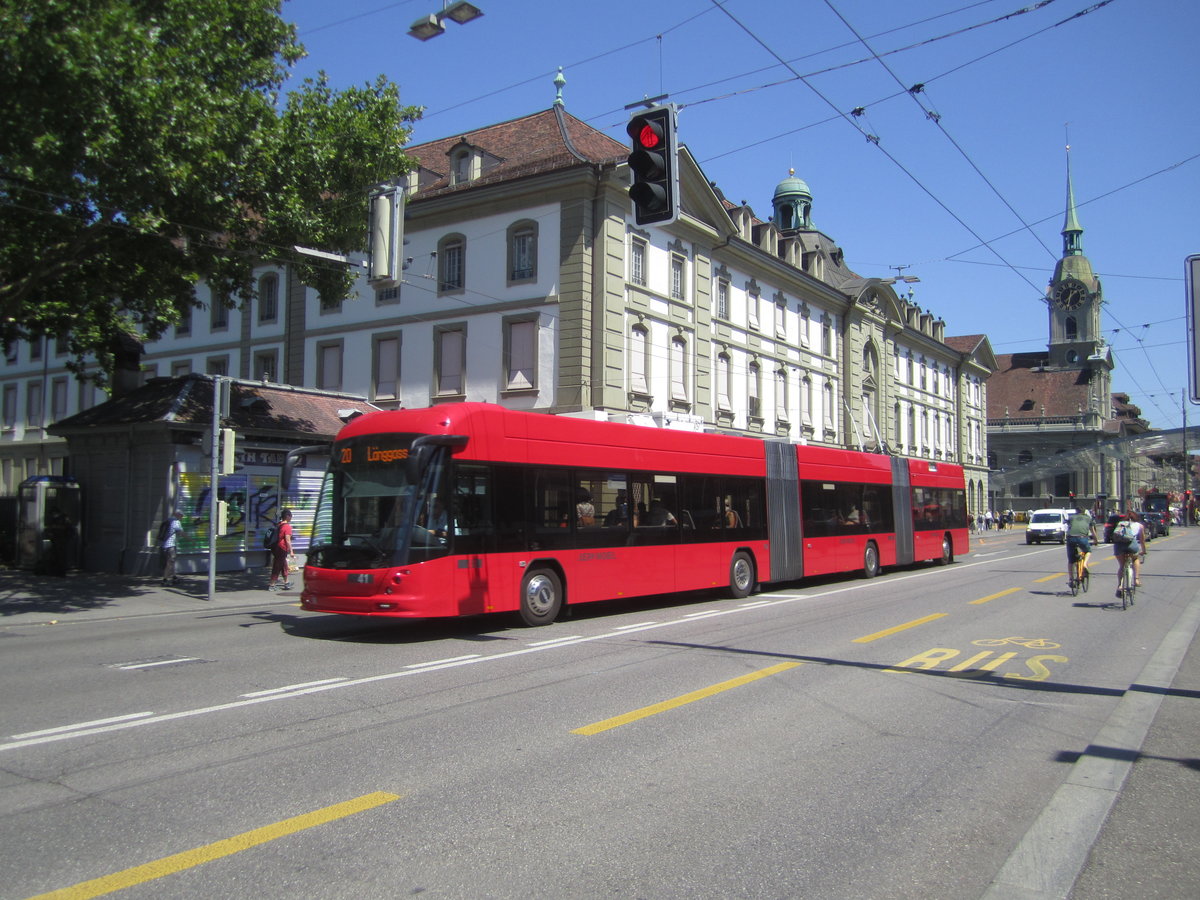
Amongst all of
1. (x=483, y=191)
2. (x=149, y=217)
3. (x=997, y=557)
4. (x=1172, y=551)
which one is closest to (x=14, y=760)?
(x=149, y=217)

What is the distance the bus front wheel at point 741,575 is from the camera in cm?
1802

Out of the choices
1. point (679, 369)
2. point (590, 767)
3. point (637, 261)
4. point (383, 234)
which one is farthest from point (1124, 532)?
point (637, 261)

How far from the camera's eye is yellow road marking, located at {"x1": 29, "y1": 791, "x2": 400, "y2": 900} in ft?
13.4

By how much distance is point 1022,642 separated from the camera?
1220 cm

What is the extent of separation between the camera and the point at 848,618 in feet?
47.7

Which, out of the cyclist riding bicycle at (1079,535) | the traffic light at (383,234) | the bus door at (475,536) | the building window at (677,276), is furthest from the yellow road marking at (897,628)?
the building window at (677,276)

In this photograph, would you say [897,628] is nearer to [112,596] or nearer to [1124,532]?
[1124,532]

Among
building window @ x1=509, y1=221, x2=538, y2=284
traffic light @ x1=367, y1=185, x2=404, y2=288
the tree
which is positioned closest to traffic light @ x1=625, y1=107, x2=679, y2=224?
traffic light @ x1=367, y1=185, x2=404, y2=288

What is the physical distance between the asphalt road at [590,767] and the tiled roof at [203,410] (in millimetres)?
10060

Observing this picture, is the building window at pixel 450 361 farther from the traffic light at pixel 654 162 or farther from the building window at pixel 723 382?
the traffic light at pixel 654 162

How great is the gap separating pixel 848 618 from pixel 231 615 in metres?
10.2

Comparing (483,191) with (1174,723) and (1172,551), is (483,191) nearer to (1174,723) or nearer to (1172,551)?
(1174,723)

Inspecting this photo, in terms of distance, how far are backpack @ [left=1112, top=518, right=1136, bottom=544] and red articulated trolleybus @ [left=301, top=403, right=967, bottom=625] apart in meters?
6.02

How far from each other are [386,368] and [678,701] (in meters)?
26.1
